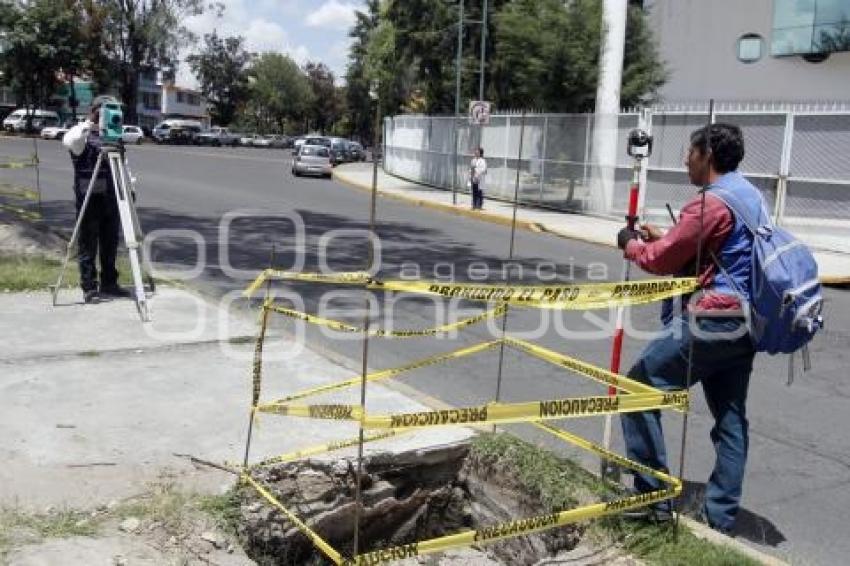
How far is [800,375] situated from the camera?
7266 mm

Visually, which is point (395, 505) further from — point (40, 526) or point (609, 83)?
point (609, 83)

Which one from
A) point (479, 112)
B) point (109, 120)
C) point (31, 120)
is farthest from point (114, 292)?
point (31, 120)

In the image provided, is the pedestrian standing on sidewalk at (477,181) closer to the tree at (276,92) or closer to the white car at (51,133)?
the white car at (51,133)

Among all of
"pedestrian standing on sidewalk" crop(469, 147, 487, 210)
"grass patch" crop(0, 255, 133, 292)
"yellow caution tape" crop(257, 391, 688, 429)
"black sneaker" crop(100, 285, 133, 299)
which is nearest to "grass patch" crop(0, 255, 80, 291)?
"grass patch" crop(0, 255, 133, 292)

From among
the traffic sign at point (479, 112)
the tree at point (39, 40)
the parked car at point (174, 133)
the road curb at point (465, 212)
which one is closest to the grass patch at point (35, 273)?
the road curb at point (465, 212)

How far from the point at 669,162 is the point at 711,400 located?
15337mm

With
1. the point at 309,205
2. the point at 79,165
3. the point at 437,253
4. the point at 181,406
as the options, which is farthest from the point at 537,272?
the point at 309,205

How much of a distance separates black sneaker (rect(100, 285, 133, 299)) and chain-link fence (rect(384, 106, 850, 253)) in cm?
639

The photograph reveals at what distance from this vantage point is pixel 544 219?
2009 cm

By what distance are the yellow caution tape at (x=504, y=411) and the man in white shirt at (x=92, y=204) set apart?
15.4 ft

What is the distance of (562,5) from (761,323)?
19395 mm

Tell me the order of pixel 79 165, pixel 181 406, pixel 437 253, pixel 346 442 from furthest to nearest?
pixel 437 253
pixel 79 165
pixel 181 406
pixel 346 442

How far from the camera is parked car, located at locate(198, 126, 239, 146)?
6668cm

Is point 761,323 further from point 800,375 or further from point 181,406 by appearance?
point 800,375
